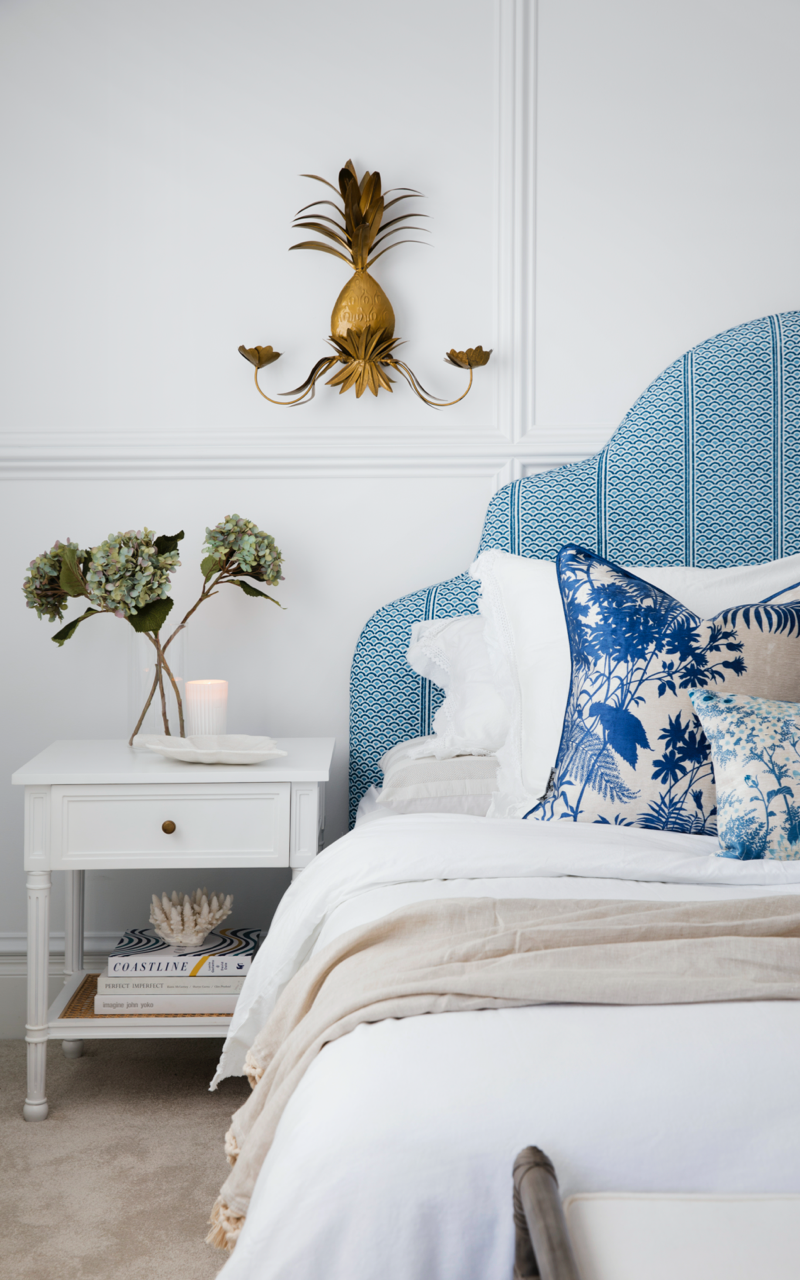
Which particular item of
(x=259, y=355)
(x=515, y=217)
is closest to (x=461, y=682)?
(x=259, y=355)

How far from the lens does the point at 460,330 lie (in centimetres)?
223

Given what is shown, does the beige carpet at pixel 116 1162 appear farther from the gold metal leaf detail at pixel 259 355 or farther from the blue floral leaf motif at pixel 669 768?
the gold metal leaf detail at pixel 259 355

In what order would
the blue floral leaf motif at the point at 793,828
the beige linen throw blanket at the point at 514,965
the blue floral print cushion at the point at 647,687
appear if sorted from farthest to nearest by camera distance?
the blue floral print cushion at the point at 647,687, the blue floral leaf motif at the point at 793,828, the beige linen throw blanket at the point at 514,965

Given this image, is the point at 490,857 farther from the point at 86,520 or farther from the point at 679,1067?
the point at 86,520

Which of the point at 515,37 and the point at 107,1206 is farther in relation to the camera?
the point at 515,37

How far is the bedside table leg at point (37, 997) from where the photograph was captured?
1790mm

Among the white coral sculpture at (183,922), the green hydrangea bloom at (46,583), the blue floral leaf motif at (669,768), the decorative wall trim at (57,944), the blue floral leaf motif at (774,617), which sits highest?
the green hydrangea bloom at (46,583)

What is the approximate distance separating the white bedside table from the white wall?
0.46 m

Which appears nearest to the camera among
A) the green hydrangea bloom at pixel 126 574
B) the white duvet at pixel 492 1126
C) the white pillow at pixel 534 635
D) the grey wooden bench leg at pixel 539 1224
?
the grey wooden bench leg at pixel 539 1224

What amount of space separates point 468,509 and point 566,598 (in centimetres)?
81

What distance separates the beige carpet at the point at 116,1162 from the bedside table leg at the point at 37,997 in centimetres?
5

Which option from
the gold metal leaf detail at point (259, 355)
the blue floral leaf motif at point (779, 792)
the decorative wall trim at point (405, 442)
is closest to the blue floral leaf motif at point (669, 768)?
the blue floral leaf motif at point (779, 792)

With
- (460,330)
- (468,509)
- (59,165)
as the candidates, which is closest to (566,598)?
(468,509)

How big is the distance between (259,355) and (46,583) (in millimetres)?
707
